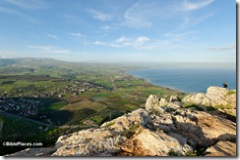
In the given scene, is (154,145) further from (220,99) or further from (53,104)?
(53,104)

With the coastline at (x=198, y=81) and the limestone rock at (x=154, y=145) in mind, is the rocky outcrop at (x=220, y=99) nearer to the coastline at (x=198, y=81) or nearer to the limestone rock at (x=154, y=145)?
the coastline at (x=198, y=81)

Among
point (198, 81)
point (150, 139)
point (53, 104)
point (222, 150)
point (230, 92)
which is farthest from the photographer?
point (198, 81)

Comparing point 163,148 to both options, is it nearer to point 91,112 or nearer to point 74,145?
point 74,145

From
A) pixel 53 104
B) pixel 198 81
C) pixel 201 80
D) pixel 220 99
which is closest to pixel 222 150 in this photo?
pixel 220 99

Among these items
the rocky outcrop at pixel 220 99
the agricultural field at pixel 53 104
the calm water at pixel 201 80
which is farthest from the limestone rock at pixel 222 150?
the agricultural field at pixel 53 104

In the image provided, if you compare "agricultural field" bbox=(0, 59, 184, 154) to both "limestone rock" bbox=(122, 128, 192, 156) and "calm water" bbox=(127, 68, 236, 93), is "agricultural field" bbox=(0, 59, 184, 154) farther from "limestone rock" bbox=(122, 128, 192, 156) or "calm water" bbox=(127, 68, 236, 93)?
"limestone rock" bbox=(122, 128, 192, 156)

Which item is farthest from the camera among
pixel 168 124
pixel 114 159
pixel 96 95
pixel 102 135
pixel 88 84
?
Answer: pixel 88 84

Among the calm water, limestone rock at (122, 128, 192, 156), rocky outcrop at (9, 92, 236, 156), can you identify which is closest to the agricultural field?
the calm water

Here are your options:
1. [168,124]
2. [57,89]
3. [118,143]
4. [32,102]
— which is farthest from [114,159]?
[57,89]
